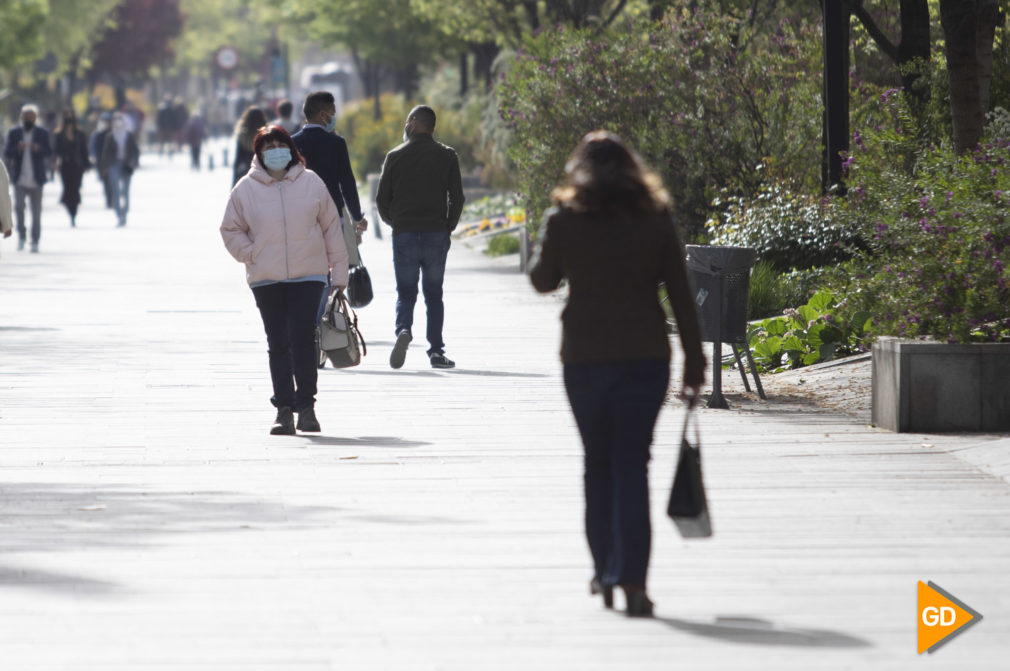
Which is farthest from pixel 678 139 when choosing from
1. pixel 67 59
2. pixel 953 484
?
pixel 67 59

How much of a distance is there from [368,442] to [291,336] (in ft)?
2.35

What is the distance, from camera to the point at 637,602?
5762 millimetres

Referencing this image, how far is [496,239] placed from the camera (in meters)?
25.0

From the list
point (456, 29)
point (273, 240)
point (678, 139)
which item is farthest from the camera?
point (456, 29)

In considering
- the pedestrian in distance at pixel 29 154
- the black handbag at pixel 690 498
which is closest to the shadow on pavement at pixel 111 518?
the black handbag at pixel 690 498

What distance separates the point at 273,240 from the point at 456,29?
1026 inches

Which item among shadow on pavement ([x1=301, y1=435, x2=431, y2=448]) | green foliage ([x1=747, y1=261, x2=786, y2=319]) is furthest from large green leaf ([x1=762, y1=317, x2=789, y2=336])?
shadow on pavement ([x1=301, y1=435, x2=431, y2=448])

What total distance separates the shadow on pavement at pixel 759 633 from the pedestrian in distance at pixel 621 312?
187 millimetres

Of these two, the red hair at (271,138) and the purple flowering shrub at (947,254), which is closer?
the red hair at (271,138)

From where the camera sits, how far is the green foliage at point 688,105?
717 inches

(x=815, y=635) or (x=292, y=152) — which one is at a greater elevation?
(x=292, y=152)

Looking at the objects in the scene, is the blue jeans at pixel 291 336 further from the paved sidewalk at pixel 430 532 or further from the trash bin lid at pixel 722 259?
the trash bin lid at pixel 722 259

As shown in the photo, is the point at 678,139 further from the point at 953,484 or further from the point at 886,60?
the point at 953,484

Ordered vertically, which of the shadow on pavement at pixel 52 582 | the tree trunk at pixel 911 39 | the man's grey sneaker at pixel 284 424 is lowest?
the shadow on pavement at pixel 52 582
